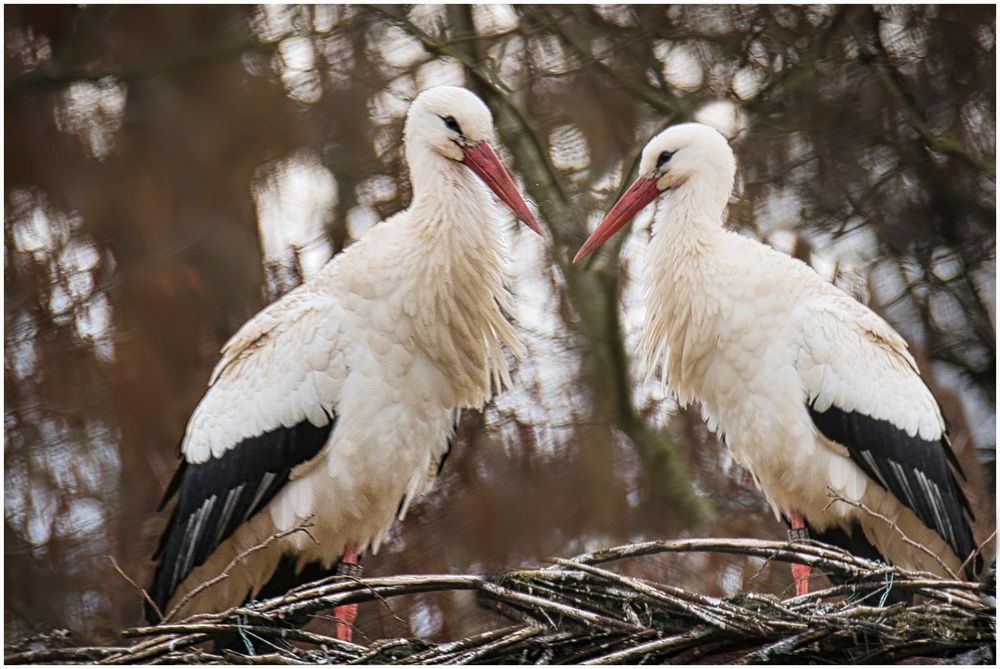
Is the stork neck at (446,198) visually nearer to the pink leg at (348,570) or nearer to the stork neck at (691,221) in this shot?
the stork neck at (691,221)

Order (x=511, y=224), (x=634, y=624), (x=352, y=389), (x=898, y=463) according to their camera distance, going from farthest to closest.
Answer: (x=511, y=224), (x=898, y=463), (x=352, y=389), (x=634, y=624)

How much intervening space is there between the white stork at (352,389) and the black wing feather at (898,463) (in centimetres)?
86

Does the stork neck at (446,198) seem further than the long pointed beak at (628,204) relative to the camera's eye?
No

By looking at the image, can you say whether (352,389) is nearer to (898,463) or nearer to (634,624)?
(634,624)

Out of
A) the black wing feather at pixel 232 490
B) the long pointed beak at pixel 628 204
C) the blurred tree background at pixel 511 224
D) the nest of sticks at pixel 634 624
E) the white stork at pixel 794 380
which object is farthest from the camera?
the blurred tree background at pixel 511 224

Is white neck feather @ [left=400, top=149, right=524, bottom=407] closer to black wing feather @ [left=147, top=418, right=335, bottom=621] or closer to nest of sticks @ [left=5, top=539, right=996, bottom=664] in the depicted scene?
black wing feather @ [left=147, top=418, right=335, bottom=621]

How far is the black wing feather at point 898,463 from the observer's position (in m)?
3.51

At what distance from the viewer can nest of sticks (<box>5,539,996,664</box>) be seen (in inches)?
118

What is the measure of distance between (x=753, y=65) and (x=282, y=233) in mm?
1576

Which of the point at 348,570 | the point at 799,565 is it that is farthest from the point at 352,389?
the point at 799,565

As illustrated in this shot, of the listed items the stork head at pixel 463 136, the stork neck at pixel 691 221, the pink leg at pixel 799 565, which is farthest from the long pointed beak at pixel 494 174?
the pink leg at pixel 799 565

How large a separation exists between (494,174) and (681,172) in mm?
501

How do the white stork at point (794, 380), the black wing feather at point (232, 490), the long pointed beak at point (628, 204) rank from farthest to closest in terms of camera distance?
the long pointed beak at point (628, 204) < the white stork at point (794, 380) < the black wing feather at point (232, 490)

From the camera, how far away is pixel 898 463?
11.6ft
